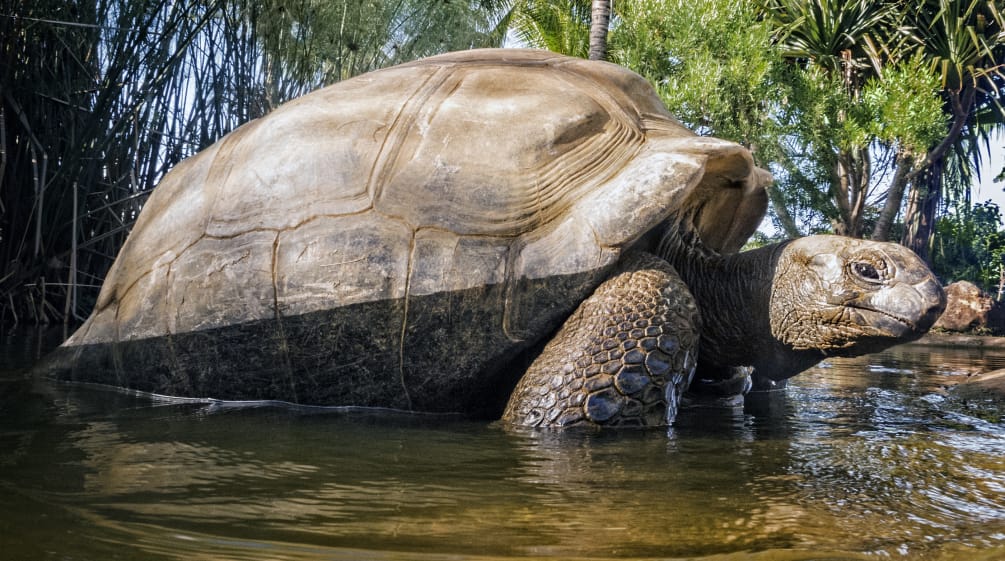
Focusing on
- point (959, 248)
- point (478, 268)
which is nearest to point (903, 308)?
point (478, 268)

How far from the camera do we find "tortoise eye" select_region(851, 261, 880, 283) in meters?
3.59

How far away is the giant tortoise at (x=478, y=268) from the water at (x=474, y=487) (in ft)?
0.72

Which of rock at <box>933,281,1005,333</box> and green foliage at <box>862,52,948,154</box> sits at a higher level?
green foliage at <box>862,52,948,154</box>

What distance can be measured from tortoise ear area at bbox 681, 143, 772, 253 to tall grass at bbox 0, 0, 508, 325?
140 inches

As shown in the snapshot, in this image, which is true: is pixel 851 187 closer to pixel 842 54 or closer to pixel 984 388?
pixel 842 54

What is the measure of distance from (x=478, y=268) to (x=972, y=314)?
1161 centimetres

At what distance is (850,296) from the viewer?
3.62m

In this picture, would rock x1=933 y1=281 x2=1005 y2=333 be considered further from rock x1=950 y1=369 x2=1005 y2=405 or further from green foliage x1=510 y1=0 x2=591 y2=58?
green foliage x1=510 y1=0 x2=591 y2=58

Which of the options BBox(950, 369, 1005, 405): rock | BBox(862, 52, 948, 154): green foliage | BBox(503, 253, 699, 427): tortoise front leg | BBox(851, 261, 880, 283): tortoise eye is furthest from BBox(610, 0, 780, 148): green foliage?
BBox(503, 253, 699, 427): tortoise front leg

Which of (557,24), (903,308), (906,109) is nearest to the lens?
(903,308)

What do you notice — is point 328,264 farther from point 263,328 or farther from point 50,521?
point 50,521

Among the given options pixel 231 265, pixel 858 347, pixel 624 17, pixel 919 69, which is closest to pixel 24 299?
pixel 231 265

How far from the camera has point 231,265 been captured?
3.44m

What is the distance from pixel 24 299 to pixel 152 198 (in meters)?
3.28
